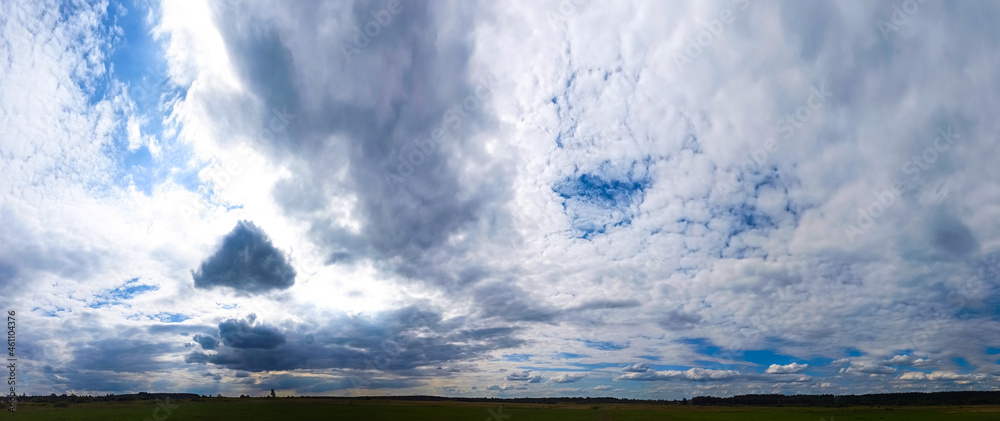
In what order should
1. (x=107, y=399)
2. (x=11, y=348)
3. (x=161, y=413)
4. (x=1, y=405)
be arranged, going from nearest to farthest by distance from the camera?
(x=11, y=348) < (x=161, y=413) < (x=1, y=405) < (x=107, y=399)

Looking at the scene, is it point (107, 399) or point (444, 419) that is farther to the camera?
point (107, 399)

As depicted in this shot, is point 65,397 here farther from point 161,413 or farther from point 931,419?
point 931,419

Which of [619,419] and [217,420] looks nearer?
[217,420]

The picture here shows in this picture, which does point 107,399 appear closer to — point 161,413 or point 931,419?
point 161,413

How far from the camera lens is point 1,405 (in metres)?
134

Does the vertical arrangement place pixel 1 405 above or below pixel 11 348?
below

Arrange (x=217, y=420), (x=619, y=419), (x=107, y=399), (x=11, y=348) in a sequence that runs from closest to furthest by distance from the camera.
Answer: (x=11, y=348), (x=217, y=420), (x=619, y=419), (x=107, y=399)

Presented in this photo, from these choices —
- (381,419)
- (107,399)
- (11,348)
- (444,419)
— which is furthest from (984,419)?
(107,399)

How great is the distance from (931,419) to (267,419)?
150 meters

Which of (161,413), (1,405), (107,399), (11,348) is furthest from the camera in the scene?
(107,399)

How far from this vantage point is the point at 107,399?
6373 inches

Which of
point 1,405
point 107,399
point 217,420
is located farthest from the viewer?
point 107,399

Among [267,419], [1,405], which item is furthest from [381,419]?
[1,405]

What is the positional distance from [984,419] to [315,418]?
5818 inches
